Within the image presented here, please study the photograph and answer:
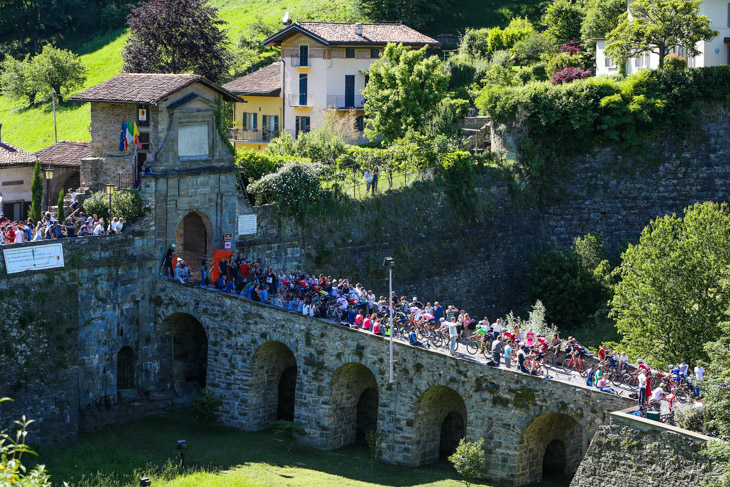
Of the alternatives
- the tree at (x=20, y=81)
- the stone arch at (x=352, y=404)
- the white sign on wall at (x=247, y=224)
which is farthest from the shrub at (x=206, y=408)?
the tree at (x=20, y=81)

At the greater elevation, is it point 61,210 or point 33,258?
point 61,210

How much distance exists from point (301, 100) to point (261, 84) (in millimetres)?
3780

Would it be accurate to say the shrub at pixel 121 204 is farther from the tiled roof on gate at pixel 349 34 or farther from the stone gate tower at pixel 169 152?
the tiled roof on gate at pixel 349 34

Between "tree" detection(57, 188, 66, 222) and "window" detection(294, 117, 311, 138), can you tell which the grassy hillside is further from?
"tree" detection(57, 188, 66, 222)

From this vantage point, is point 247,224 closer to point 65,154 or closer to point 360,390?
point 65,154

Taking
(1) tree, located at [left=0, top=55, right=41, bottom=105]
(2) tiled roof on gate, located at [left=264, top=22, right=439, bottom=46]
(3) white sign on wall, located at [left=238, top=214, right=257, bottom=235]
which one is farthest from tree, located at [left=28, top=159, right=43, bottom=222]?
(1) tree, located at [left=0, top=55, right=41, bottom=105]

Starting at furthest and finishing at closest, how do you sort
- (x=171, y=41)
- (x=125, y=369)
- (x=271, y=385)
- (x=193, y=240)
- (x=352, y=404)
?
(x=171, y=41) < (x=193, y=240) < (x=125, y=369) < (x=271, y=385) < (x=352, y=404)

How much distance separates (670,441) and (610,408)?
257 centimetres

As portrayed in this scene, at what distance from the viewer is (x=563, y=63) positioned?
7600 centimetres

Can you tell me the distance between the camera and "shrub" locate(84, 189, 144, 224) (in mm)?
49094

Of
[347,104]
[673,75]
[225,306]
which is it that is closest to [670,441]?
[225,306]

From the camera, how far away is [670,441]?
36.6 metres

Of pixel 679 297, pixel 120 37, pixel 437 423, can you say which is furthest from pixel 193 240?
pixel 120 37

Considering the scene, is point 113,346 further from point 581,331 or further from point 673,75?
point 673,75
